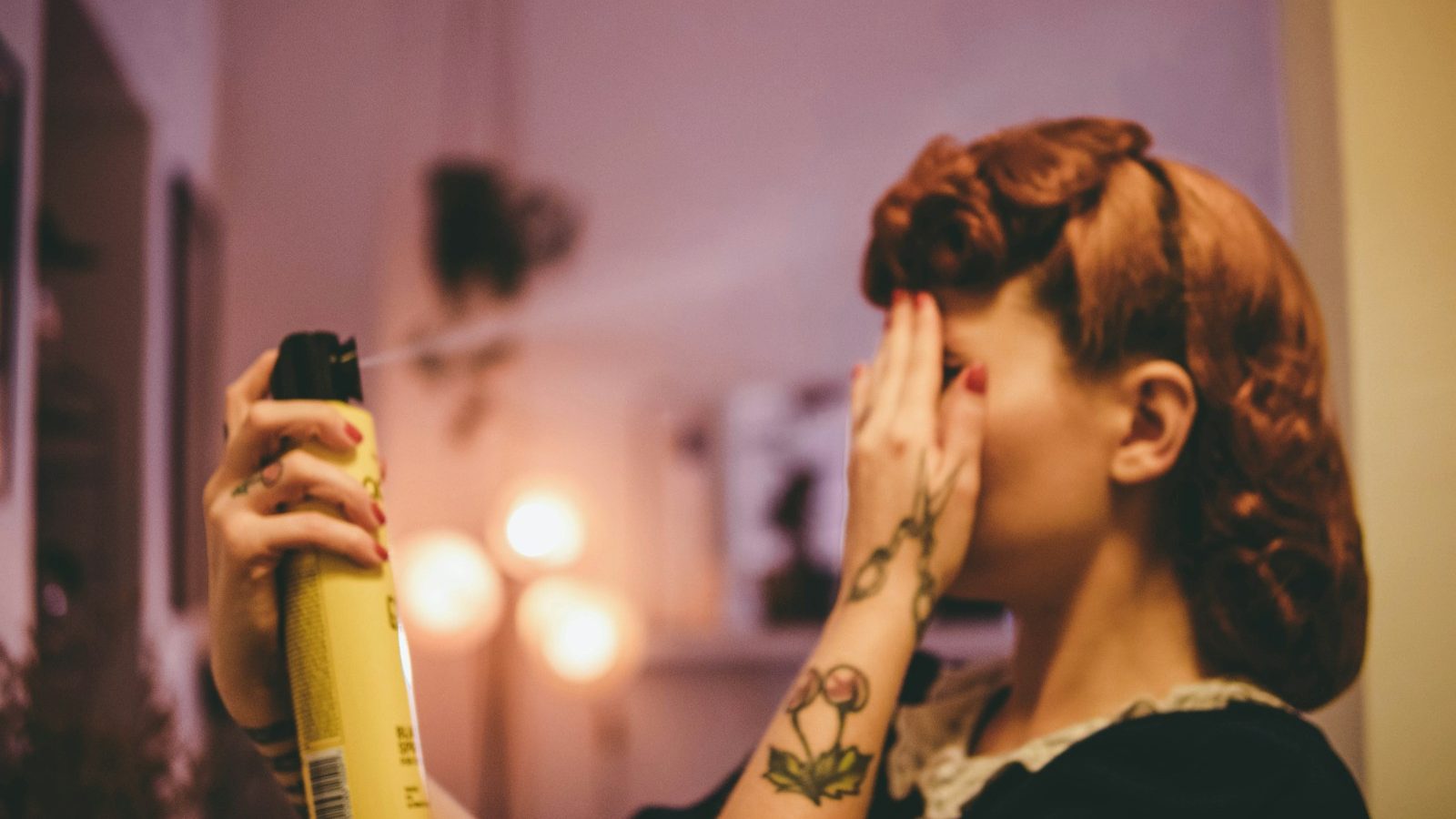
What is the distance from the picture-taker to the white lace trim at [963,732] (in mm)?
590

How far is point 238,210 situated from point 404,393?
48 centimetres

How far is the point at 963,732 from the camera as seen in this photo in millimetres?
722

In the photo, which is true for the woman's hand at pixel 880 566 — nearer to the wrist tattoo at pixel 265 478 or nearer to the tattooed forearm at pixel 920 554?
the tattooed forearm at pixel 920 554

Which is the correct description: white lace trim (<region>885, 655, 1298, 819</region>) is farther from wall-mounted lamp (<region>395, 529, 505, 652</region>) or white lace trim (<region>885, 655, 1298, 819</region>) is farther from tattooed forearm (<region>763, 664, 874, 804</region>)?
wall-mounted lamp (<region>395, 529, 505, 652</region>)

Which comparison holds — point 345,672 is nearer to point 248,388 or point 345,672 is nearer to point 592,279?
point 248,388

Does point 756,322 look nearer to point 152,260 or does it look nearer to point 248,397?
point 152,260

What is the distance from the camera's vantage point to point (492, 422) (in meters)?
2.05

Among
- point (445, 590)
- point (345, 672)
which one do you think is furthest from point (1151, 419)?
point (445, 590)

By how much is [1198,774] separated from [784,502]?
4.70 ft

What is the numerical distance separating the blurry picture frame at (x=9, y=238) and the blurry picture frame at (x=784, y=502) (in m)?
→ 1.38

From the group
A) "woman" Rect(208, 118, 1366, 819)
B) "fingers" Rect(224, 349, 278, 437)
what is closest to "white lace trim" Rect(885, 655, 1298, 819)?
"woman" Rect(208, 118, 1366, 819)

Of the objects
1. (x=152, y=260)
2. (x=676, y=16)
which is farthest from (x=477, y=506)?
(x=676, y=16)

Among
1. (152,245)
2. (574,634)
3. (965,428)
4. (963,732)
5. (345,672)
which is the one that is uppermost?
(152,245)

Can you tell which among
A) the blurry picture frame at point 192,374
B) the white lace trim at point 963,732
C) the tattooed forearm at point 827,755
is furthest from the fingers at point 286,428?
the blurry picture frame at point 192,374
